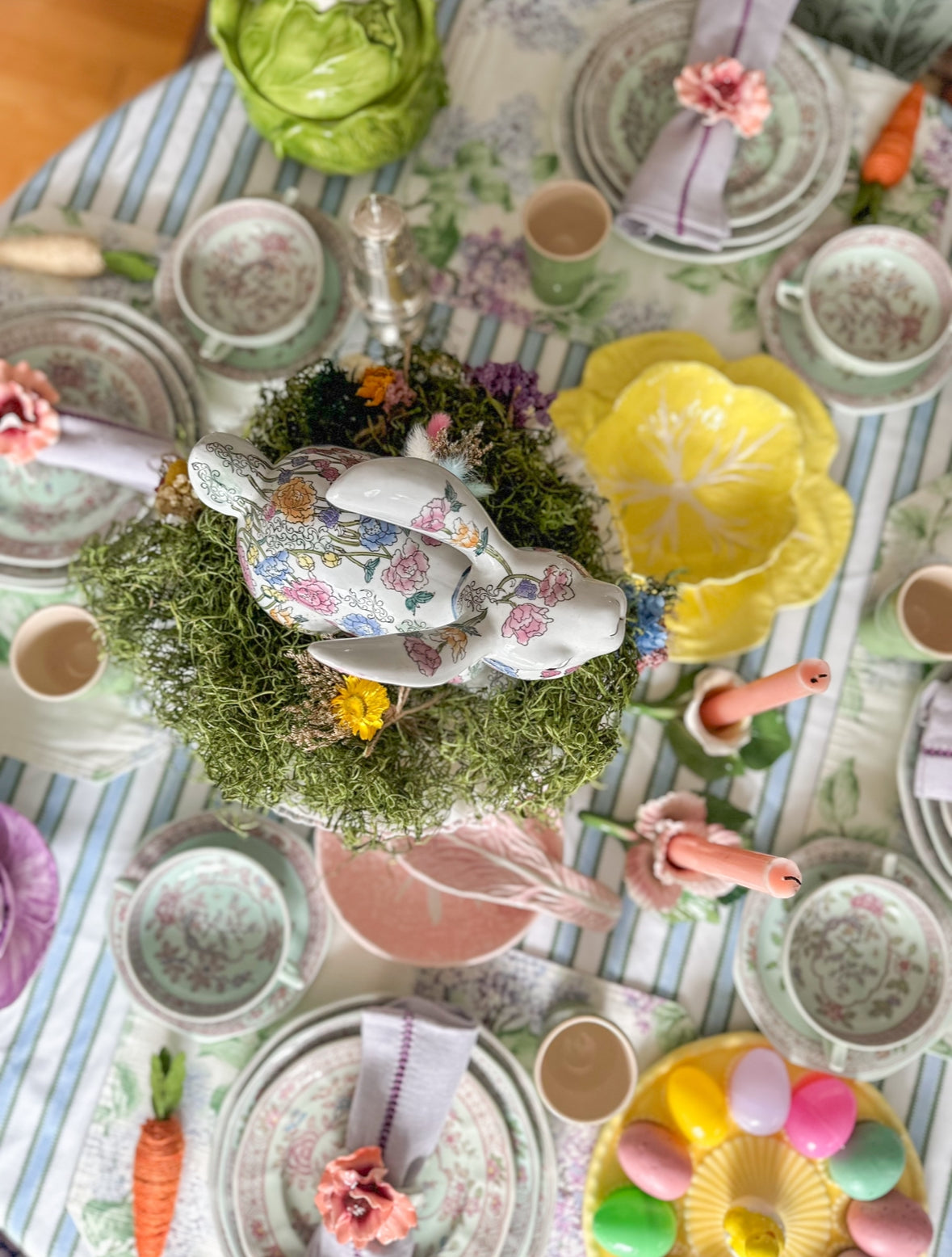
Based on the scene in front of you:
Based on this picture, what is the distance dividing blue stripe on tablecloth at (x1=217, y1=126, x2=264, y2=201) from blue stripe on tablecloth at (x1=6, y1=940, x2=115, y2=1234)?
101cm

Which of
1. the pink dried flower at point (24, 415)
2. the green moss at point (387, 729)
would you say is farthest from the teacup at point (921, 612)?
the pink dried flower at point (24, 415)

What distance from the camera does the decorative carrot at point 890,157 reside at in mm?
1228

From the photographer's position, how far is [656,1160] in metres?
1.02

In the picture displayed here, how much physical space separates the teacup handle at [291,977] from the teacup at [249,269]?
76 cm

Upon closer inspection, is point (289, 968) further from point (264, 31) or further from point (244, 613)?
point (264, 31)

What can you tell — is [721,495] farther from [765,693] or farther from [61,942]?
[61,942]

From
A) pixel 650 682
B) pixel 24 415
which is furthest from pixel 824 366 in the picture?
pixel 24 415

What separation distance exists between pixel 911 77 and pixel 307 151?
3.68 feet

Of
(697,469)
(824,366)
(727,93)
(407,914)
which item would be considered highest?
(727,93)

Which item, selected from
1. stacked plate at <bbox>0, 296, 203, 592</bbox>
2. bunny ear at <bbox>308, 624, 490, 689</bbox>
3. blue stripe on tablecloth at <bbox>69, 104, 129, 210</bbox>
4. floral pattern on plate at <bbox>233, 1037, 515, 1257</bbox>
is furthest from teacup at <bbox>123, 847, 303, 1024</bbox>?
blue stripe on tablecloth at <bbox>69, 104, 129, 210</bbox>

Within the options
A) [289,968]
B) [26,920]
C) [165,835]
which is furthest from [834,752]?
[26,920]

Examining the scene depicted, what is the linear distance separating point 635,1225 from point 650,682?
61 centimetres

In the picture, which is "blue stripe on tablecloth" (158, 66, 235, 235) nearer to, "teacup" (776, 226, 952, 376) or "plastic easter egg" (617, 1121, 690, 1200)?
"teacup" (776, 226, 952, 376)

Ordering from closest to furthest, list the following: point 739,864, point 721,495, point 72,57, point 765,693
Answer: point 739,864, point 765,693, point 721,495, point 72,57
